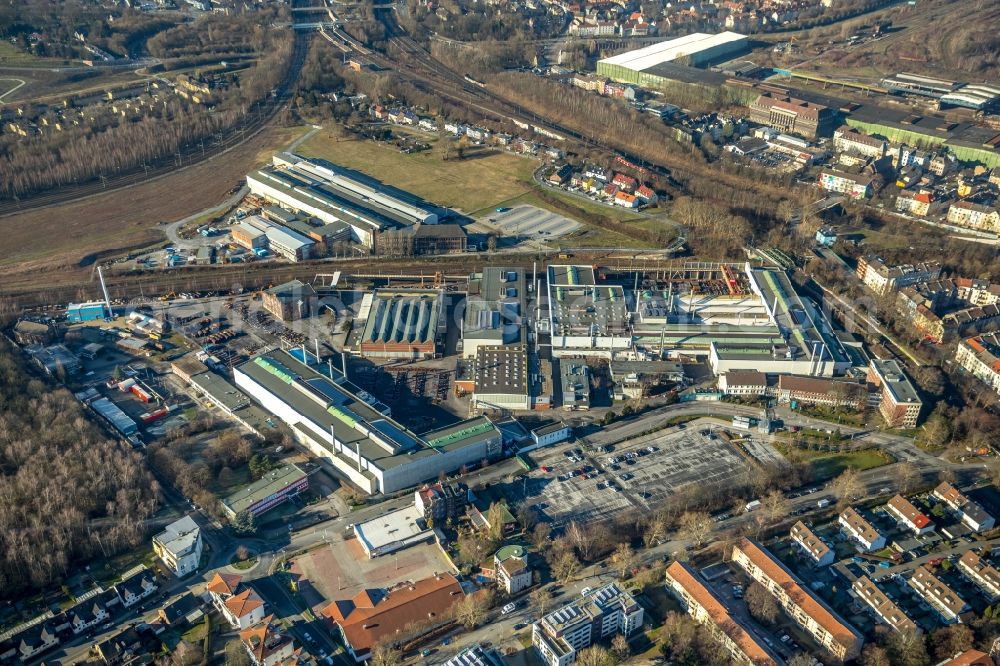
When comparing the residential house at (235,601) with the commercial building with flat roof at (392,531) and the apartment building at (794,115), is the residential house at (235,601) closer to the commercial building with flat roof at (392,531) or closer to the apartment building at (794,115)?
the commercial building with flat roof at (392,531)

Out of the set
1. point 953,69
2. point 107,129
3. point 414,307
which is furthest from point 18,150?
point 953,69

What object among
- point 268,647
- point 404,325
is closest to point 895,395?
point 404,325

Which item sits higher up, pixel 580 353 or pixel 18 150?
pixel 18 150

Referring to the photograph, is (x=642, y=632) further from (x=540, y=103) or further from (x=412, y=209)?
(x=540, y=103)

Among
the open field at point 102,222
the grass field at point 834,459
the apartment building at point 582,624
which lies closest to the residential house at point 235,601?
the apartment building at point 582,624

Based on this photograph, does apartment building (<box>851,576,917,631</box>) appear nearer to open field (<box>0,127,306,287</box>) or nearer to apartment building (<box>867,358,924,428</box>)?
apartment building (<box>867,358,924,428</box>)

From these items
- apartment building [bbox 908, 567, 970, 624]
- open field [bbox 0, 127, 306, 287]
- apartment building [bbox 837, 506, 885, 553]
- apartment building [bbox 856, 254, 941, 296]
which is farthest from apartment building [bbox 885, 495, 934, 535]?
open field [bbox 0, 127, 306, 287]
